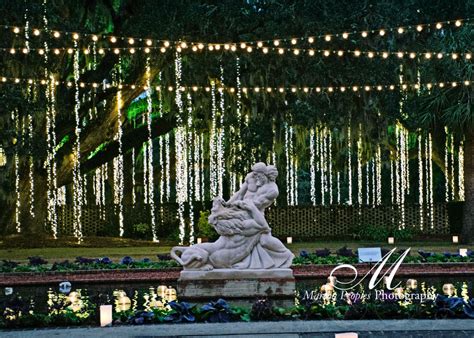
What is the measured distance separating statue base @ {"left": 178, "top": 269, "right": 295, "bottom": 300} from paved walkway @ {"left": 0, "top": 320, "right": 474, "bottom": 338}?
2660 millimetres

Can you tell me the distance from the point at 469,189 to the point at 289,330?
60.1 feet

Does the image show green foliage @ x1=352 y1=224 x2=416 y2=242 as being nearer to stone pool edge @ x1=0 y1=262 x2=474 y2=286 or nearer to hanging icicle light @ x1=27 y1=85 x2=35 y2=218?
hanging icicle light @ x1=27 y1=85 x2=35 y2=218

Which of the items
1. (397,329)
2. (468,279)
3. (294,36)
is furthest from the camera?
(294,36)

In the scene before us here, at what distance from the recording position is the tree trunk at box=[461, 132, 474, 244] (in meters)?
25.5

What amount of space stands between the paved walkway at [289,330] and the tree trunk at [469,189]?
1748cm

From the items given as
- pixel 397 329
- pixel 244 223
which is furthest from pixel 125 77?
pixel 397 329

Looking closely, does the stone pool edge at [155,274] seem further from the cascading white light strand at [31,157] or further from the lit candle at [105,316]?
the cascading white light strand at [31,157]

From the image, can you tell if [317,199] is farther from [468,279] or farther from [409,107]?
[468,279]

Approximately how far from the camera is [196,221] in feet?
94.5

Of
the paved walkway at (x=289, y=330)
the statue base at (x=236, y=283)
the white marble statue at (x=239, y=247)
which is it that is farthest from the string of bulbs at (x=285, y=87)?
the paved walkway at (x=289, y=330)

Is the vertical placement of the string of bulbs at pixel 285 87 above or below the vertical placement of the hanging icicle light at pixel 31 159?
above

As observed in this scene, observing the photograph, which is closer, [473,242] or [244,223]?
[244,223]

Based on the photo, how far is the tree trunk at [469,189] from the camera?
25547mm

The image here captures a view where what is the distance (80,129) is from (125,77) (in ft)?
6.48
